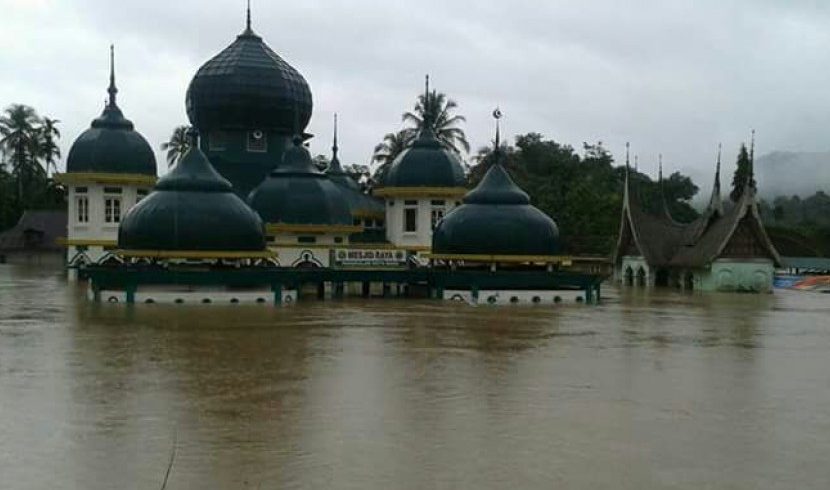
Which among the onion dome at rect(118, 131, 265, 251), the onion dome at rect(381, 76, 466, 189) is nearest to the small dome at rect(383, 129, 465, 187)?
the onion dome at rect(381, 76, 466, 189)

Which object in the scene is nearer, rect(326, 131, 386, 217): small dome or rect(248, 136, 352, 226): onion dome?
rect(248, 136, 352, 226): onion dome

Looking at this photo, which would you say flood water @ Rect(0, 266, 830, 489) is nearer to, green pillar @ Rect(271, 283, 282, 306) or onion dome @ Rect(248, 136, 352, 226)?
green pillar @ Rect(271, 283, 282, 306)

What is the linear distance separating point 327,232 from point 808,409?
2730 centimetres

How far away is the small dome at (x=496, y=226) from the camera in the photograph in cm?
3394

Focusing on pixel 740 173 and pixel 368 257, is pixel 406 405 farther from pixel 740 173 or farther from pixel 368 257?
pixel 740 173

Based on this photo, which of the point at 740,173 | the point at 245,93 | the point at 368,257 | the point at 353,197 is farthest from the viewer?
the point at 740,173

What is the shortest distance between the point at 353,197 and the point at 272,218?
9251 millimetres

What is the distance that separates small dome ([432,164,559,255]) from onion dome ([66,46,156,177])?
15620mm

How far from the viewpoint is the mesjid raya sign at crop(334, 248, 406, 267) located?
35.4m

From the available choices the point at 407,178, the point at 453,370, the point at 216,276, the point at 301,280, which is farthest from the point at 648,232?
the point at 453,370

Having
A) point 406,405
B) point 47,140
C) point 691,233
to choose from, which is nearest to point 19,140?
point 47,140

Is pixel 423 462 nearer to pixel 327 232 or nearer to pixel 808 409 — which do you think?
pixel 808 409

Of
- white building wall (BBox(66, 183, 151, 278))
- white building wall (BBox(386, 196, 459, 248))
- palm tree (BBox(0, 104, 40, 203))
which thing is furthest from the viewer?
palm tree (BBox(0, 104, 40, 203))

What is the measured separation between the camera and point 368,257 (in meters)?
35.8
